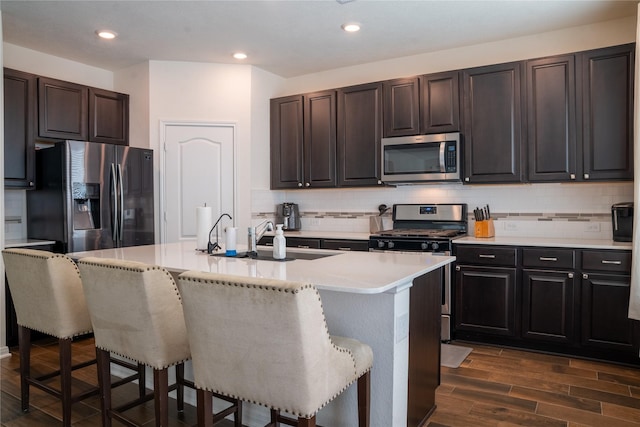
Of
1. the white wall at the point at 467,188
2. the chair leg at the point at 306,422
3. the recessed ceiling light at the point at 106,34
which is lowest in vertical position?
the chair leg at the point at 306,422

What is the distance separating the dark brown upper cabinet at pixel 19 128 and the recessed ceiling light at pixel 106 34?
0.69 m

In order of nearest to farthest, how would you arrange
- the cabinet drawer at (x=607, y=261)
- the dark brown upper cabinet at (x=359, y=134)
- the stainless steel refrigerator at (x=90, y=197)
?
the cabinet drawer at (x=607, y=261), the stainless steel refrigerator at (x=90, y=197), the dark brown upper cabinet at (x=359, y=134)

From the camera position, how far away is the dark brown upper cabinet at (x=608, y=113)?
3393 millimetres

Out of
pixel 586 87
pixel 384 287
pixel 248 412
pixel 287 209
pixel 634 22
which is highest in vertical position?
pixel 634 22

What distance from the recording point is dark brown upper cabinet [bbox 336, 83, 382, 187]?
14.7 feet

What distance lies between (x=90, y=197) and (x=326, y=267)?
9.03ft

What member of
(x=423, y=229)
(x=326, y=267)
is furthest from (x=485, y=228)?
(x=326, y=267)

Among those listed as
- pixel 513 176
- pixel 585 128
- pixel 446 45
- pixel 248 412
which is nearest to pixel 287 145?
pixel 446 45

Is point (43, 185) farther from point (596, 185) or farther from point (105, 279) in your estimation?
point (596, 185)

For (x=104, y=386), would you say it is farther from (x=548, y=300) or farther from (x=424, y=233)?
(x=548, y=300)

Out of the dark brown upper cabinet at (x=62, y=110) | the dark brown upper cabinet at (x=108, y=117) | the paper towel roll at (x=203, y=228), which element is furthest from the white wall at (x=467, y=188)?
the paper towel roll at (x=203, y=228)

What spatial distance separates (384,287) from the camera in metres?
1.70

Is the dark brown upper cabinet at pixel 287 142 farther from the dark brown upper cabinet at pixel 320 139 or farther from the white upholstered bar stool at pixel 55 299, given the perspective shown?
the white upholstered bar stool at pixel 55 299

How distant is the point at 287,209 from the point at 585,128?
2.95 metres
